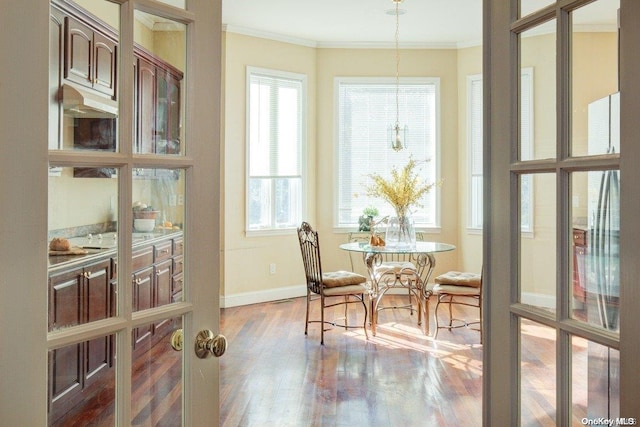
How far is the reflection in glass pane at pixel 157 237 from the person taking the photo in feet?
4.33

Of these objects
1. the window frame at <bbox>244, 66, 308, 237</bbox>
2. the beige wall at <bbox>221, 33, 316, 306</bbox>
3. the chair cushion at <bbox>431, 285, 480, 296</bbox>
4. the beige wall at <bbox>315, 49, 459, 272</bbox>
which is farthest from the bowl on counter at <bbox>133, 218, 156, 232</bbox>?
the beige wall at <bbox>315, 49, 459, 272</bbox>

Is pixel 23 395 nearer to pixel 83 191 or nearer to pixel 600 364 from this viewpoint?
pixel 83 191

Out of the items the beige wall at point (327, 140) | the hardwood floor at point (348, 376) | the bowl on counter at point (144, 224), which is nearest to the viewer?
the bowl on counter at point (144, 224)

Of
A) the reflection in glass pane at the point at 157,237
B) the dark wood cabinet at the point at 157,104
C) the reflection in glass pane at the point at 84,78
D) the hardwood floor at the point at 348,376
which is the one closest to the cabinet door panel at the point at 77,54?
the reflection in glass pane at the point at 84,78

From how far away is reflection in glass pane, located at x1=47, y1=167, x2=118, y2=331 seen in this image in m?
1.17

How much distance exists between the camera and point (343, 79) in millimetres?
7355

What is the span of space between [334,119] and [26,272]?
21.1 feet

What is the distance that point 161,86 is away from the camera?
1406mm

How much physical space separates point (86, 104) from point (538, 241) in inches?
44.9

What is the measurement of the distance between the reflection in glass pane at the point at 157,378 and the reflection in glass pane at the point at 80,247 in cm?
13

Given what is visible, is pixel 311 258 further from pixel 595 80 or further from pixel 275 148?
pixel 595 80

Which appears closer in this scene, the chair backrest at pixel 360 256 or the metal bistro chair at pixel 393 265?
the metal bistro chair at pixel 393 265

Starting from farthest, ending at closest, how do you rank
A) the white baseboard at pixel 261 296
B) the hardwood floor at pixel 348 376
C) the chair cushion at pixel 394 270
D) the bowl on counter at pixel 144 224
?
1. the white baseboard at pixel 261 296
2. the chair cushion at pixel 394 270
3. the hardwood floor at pixel 348 376
4. the bowl on counter at pixel 144 224

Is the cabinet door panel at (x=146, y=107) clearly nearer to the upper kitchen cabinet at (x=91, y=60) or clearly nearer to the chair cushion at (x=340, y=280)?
the upper kitchen cabinet at (x=91, y=60)
